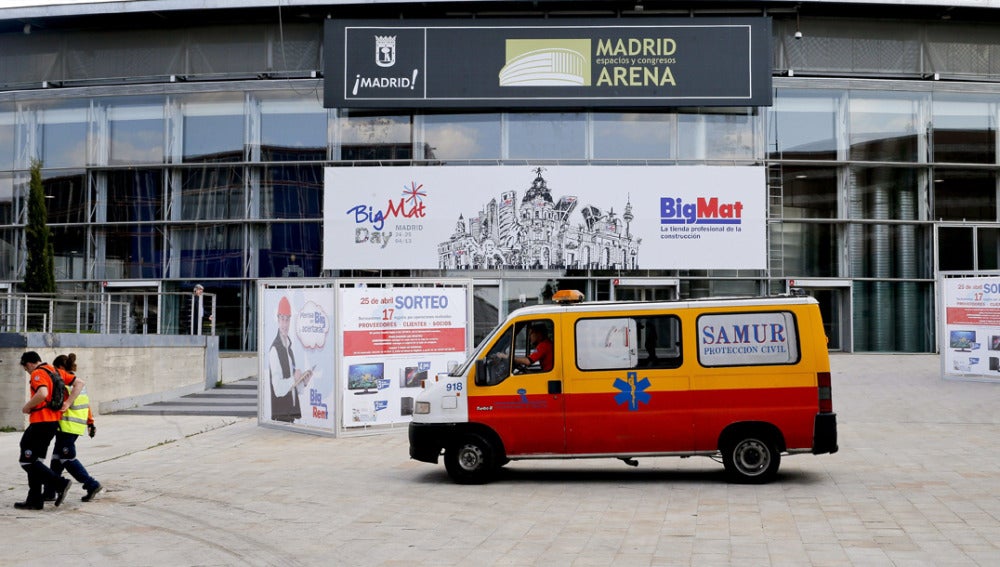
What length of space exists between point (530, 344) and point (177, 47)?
28.7 metres

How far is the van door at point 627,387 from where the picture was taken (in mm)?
12070

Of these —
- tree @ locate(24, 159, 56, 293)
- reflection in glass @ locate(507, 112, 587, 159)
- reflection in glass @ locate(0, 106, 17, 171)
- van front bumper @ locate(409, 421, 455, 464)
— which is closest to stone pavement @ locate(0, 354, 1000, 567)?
van front bumper @ locate(409, 421, 455, 464)

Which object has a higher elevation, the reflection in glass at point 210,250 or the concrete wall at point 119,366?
the reflection in glass at point 210,250

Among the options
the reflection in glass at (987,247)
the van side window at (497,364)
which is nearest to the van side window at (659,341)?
the van side window at (497,364)

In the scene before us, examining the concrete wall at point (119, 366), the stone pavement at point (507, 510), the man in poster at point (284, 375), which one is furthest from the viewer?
the concrete wall at point (119, 366)

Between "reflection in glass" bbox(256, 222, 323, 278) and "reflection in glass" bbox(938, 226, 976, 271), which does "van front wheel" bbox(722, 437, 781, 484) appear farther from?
"reflection in glass" bbox(938, 226, 976, 271)

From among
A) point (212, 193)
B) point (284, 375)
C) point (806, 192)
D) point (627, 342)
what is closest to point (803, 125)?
point (806, 192)

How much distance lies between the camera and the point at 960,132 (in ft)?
117

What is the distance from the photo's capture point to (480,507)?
34.9ft

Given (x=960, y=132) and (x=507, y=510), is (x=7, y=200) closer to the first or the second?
(x=507, y=510)

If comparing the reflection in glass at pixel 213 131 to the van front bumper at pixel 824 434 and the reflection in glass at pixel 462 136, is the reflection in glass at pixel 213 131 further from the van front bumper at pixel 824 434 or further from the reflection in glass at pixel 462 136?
the van front bumper at pixel 824 434

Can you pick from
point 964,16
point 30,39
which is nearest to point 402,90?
point 30,39

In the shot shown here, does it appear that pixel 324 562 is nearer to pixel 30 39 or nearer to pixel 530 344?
pixel 530 344

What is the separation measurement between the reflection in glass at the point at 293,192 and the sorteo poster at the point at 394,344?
62.7 feet
